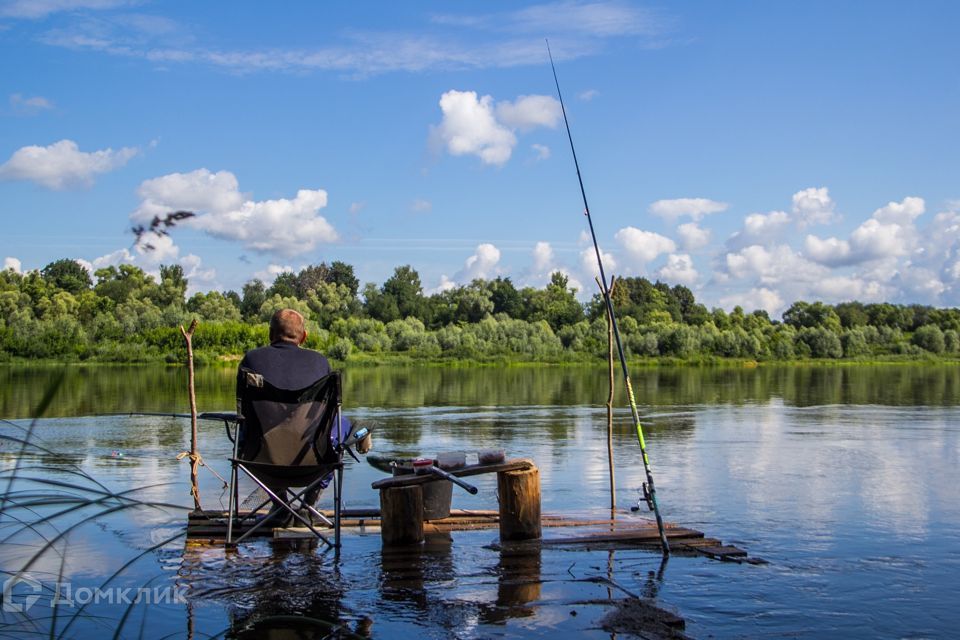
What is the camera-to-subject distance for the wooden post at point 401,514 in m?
5.98

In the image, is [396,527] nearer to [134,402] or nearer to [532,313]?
[134,402]

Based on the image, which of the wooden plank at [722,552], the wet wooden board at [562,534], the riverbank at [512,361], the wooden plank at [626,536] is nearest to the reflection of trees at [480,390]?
the riverbank at [512,361]

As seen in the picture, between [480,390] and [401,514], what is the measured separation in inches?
1095

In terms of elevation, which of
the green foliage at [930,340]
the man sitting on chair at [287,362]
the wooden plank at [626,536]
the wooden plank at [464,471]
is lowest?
the wooden plank at [626,536]

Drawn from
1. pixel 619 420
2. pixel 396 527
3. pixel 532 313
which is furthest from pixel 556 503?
pixel 532 313

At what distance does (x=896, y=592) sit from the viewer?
6008 millimetres

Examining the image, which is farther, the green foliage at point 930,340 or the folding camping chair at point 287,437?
the green foliage at point 930,340

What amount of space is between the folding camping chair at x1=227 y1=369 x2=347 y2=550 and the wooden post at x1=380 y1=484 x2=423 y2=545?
39 centimetres

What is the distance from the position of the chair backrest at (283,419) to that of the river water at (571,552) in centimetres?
60

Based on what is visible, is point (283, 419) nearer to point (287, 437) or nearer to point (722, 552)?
point (287, 437)

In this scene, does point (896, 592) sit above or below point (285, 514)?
below

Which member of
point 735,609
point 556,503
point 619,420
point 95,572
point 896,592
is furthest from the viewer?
point 619,420

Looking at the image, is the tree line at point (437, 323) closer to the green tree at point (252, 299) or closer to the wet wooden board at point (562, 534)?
the green tree at point (252, 299)

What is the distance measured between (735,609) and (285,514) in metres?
2.89
